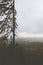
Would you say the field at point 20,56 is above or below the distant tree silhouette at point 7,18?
below

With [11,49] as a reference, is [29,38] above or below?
above

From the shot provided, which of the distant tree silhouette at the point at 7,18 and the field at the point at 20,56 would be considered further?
the distant tree silhouette at the point at 7,18

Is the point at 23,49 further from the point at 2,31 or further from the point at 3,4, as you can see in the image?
the point at 3,4

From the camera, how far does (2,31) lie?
7.75 ft

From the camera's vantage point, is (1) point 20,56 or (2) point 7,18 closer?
(1) point 20,56

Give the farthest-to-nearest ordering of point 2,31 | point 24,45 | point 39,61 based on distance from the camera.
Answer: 1. point 2,31
2. point 24,45
3. point 39,61

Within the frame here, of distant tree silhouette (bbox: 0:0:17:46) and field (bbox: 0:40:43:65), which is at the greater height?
distant tree silhouette (bbox: 0:0:17:46)

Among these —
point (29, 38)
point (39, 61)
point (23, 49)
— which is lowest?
point (39, 61)

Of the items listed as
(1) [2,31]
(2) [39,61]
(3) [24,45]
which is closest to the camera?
(2) [39,61]

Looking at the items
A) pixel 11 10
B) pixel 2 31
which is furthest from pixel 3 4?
pixel 2 31

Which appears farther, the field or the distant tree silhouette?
the distant tree silhouette

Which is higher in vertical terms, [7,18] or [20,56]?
[7,18]

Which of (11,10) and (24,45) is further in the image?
(11,10)

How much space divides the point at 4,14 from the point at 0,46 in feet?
1.98
